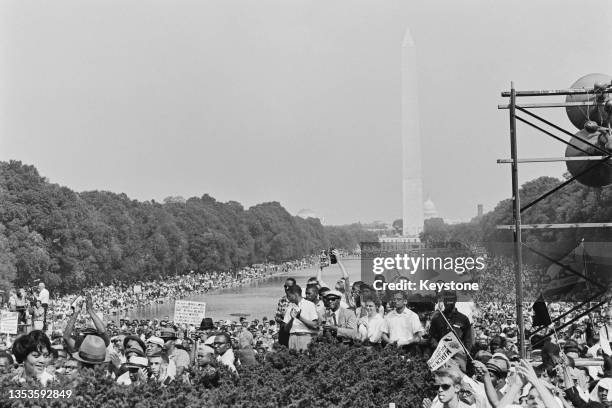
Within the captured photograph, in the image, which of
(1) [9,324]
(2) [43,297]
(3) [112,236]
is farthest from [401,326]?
(3) [112,236]

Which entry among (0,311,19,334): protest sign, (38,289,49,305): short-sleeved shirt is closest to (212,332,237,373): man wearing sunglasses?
(0,311,19,334): protest sign

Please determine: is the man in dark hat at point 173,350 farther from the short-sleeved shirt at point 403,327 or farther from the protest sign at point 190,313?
the protest sign at point 190,313

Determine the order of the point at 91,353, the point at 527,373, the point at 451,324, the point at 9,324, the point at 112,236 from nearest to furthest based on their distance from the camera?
the point at 527,373, the point at 91,353, the point at 451,324, the point at 9,324, the point at 112,236

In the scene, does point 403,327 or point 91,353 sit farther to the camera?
point 403,327

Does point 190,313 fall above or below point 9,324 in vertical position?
above

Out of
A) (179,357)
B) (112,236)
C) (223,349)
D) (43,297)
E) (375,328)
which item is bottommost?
(179,357)

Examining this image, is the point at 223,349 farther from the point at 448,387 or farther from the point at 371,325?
the point at 448,387

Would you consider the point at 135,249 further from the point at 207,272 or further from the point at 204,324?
the point at 204,324
